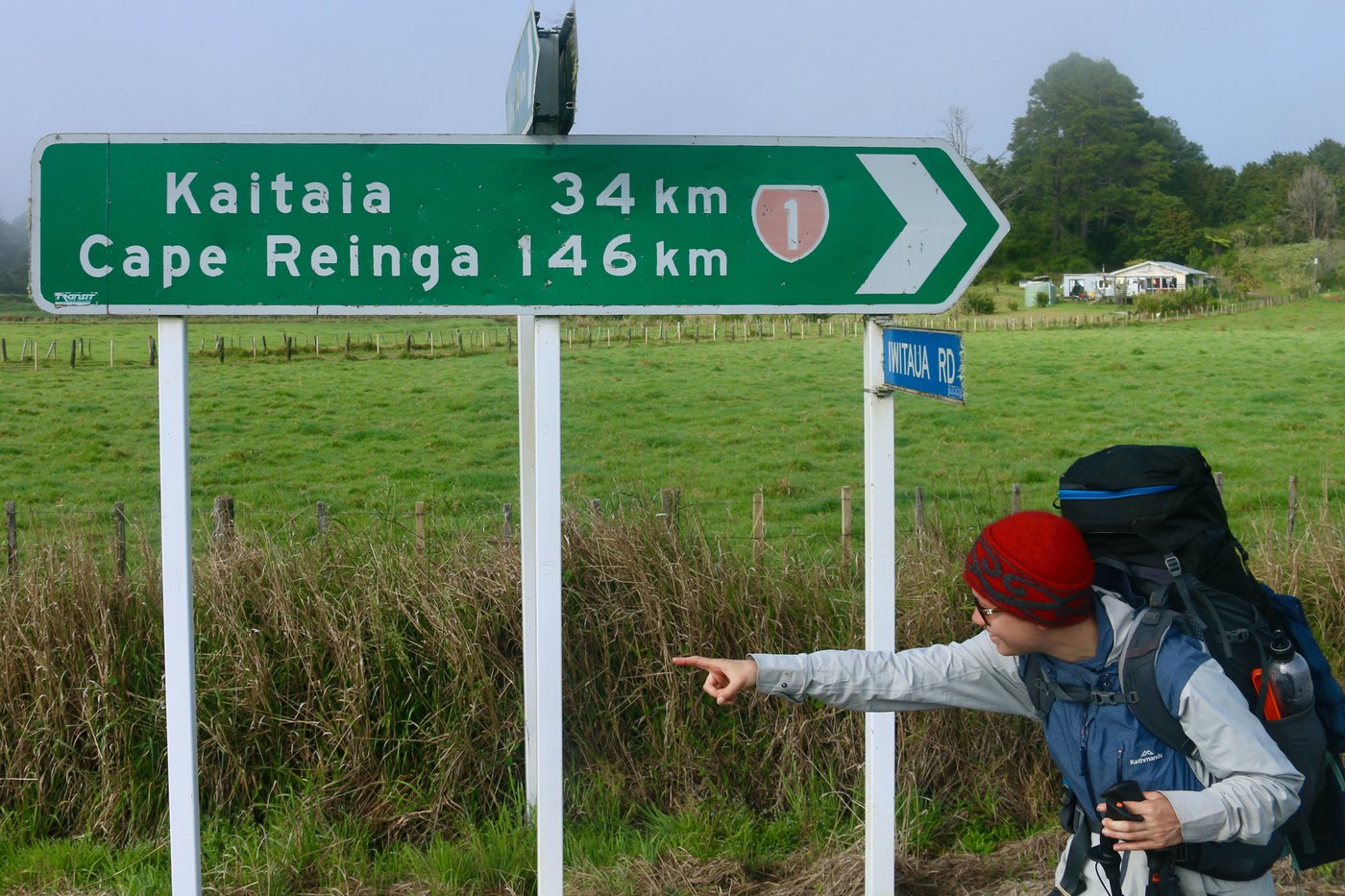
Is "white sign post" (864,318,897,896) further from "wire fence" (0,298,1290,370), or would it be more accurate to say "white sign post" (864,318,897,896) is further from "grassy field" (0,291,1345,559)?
"wire fence" (0,298,1290,370)

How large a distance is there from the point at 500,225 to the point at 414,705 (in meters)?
2.11

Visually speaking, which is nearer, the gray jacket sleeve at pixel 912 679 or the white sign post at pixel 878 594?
the gray jacket sleeve at pixel 912 679

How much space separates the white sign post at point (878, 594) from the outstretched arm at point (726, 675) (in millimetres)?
1168

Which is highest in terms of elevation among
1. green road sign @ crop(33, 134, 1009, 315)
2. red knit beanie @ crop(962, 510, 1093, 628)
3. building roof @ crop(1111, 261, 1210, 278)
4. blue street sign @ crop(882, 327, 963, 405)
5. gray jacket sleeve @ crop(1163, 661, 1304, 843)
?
building roof @ crop(1111, 261, 1210, 278)

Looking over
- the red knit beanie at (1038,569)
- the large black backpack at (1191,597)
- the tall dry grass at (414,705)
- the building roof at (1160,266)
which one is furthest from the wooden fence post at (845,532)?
the building roof at (1160,266)

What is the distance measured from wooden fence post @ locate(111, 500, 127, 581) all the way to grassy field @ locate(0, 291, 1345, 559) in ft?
22.3

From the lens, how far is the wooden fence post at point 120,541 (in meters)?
5.11

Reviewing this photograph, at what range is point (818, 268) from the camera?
328 cm

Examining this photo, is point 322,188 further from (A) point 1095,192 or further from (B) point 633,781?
(A) point 1095,192

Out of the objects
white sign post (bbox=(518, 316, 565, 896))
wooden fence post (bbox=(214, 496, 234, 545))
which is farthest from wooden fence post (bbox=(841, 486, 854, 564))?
wooden fence post (bbox=(214, 496, 234, 545))

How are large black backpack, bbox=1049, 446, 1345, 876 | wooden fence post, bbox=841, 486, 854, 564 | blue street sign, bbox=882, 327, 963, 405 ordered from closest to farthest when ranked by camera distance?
large black backpack, bbox=1049, 446, 1345, 876 < blue street sign, bbox=882, 327, 963, 405 < wooden fence post, bbox=841, 486, 854, 564

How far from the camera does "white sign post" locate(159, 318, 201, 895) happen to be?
2.96m

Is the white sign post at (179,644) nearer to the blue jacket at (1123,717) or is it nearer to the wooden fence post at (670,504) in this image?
the blue jacket at (1123,717)

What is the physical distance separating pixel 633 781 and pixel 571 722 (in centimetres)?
32
